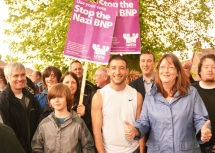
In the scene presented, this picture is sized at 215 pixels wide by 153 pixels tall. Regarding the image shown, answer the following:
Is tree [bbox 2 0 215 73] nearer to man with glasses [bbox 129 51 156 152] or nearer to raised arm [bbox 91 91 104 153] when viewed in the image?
man with glasses [bbox 129 51 156 152]

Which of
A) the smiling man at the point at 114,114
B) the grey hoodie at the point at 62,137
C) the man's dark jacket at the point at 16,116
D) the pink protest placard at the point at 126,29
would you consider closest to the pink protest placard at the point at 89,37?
the pink protest placard at the point at 126,29

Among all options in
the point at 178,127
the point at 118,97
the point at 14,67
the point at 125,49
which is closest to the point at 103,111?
the point at 118,97

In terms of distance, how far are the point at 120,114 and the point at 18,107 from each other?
1.34 m

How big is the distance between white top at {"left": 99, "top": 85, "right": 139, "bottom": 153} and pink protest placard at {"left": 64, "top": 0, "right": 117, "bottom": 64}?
3.49 ft

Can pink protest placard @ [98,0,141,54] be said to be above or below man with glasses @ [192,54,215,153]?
above

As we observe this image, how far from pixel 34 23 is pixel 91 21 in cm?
1236

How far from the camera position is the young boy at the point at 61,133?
13.9 feet

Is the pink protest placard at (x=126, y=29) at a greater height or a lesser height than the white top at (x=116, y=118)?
greater

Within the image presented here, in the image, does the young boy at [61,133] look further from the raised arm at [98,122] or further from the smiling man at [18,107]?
the smiling man at [18,107]

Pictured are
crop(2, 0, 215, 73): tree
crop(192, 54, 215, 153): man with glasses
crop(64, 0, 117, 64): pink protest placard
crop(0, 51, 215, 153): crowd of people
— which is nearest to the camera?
crop(0, 51, 215, 153): crowd of people

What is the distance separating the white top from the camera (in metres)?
4.29

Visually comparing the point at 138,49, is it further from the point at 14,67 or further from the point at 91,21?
the point at 14,67

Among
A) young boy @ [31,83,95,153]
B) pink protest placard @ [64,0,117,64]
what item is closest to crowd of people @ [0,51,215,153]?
young boy @ [31,83,95,153]

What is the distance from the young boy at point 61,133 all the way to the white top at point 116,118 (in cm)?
24
